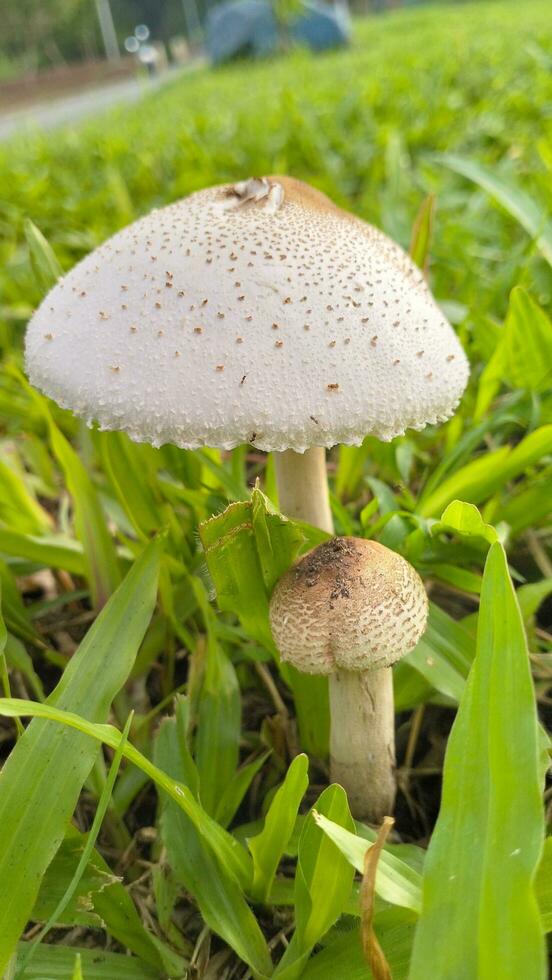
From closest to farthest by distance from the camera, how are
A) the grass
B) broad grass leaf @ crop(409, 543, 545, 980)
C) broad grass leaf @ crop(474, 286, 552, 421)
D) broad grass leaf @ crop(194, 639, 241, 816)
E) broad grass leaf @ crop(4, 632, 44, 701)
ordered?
broad grass leaf @ crop(409, 543, 545, 980) → the grass → broad grass leaf @ crop(194, 639, 241, 816) → broad grass leaf @ crop(4, 632, 44, 701) → broad grass leaf @ crop(474, 286, 552, 421)

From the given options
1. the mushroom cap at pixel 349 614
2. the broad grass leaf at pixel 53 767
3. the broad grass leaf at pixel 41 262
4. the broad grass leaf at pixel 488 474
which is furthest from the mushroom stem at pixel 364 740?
the broad grass leaf at pixel 41 262

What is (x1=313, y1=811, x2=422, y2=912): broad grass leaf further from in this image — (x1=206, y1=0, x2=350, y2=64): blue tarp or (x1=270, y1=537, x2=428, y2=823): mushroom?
(x1=206, y1=0, x2=350, y2=64): blue tarp

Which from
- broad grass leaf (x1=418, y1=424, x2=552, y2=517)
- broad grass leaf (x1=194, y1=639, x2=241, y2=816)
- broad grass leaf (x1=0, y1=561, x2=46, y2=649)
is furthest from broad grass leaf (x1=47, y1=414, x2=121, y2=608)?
broad grass leaf (x1=418, y1=424, x2=552, y2=517)

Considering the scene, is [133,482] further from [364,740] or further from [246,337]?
[364,740]

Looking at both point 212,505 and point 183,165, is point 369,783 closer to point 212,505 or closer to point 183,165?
point 212,505

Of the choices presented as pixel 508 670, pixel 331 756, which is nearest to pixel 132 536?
pixel 331 756

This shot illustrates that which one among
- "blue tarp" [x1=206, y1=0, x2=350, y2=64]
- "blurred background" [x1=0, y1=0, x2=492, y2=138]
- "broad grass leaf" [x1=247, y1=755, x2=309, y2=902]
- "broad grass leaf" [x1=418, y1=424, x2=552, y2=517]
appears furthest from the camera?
"blurred background" [x1=0, y1=0, x2=492, y2=138]
